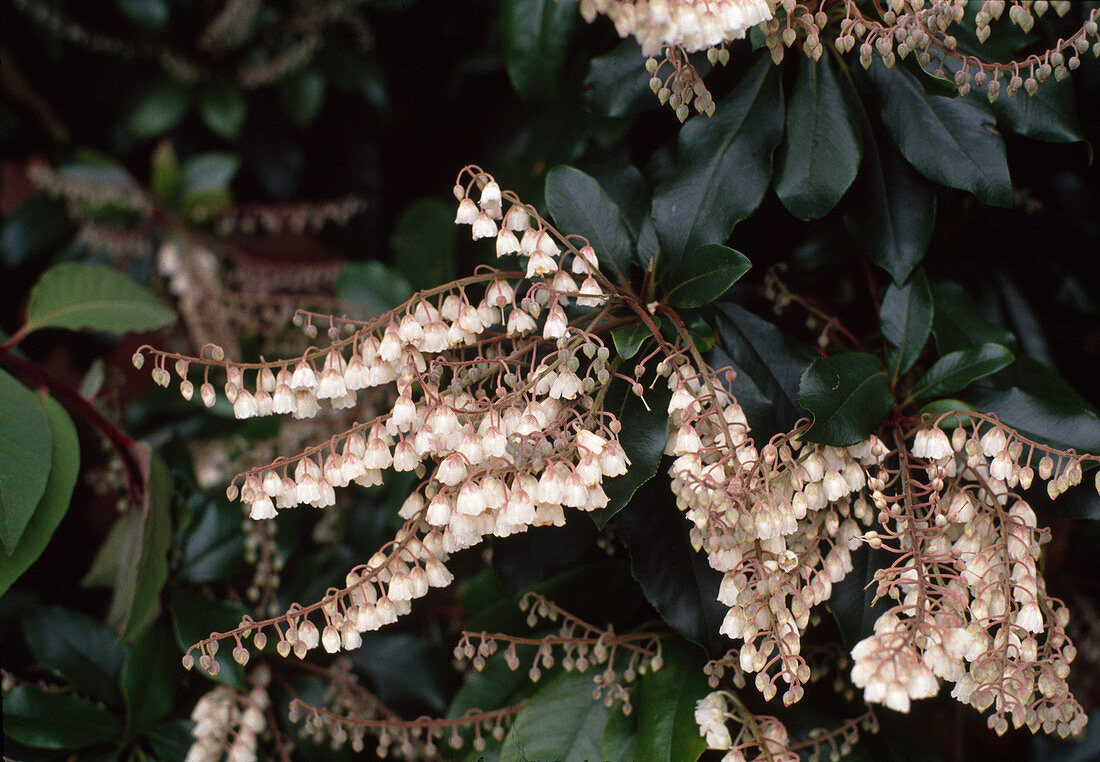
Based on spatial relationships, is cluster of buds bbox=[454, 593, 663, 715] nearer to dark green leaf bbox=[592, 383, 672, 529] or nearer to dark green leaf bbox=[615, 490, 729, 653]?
dark green leaf bbox=[615, 490, 729, 653]

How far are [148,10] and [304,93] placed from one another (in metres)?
0.42

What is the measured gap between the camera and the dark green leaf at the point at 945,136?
99 centimetres

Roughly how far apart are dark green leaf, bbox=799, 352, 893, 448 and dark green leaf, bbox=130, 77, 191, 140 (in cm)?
194

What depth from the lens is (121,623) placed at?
131 centimetres

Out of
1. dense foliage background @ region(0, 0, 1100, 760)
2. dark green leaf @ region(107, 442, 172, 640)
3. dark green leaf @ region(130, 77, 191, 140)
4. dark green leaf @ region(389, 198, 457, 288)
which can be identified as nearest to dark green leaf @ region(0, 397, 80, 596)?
dense foliage background @ region(0, 0, 1100, 760)

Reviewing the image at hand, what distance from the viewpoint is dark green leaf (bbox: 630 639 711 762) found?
3.12ft

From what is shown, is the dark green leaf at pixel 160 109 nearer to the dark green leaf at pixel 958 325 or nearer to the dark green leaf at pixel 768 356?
the dark green leaf at pixel 768 356

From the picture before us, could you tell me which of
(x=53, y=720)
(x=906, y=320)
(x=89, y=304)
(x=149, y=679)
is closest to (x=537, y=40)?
(x=906, y=320)

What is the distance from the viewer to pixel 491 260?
1.34m

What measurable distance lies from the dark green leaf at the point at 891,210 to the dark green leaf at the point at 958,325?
0.12 m

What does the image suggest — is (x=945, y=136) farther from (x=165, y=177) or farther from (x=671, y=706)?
(x=165, y=177)

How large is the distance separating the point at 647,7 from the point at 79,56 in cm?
227

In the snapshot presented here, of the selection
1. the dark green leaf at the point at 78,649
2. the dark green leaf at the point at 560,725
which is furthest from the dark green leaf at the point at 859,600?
the dark green leaf at the point at 78,649

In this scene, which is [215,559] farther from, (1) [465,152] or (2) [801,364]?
(1) [465,152]
